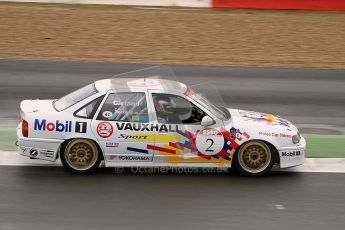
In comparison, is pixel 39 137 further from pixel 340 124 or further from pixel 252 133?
pixel 340 124

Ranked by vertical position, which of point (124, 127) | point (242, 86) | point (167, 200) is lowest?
point (167, 200)

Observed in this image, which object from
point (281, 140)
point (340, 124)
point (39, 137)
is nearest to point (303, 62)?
point (340, 124)

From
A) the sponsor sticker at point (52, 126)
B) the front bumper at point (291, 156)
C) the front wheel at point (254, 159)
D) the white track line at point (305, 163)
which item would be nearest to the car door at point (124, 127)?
the sponsor sticker at point (52, 126)

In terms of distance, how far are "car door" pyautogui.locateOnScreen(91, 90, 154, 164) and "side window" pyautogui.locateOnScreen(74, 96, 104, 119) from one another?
8 cm

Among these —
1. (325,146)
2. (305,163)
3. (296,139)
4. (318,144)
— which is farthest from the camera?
(318,144)

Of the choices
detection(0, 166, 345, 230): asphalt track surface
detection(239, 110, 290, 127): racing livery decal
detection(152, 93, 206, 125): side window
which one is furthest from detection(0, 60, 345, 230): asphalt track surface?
detection(152, 93, 206, 125): side window

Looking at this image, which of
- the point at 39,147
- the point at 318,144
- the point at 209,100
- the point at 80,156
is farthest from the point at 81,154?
the point at 318,144

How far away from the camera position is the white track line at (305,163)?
10.9m

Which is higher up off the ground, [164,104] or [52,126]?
[164,104]

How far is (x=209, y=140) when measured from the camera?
10203mm

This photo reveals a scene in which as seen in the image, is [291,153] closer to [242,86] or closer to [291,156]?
[291,156]

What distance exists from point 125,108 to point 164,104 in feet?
1.86

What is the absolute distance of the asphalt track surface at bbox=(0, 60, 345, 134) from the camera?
47.9ft

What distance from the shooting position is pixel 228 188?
32.7 feet
